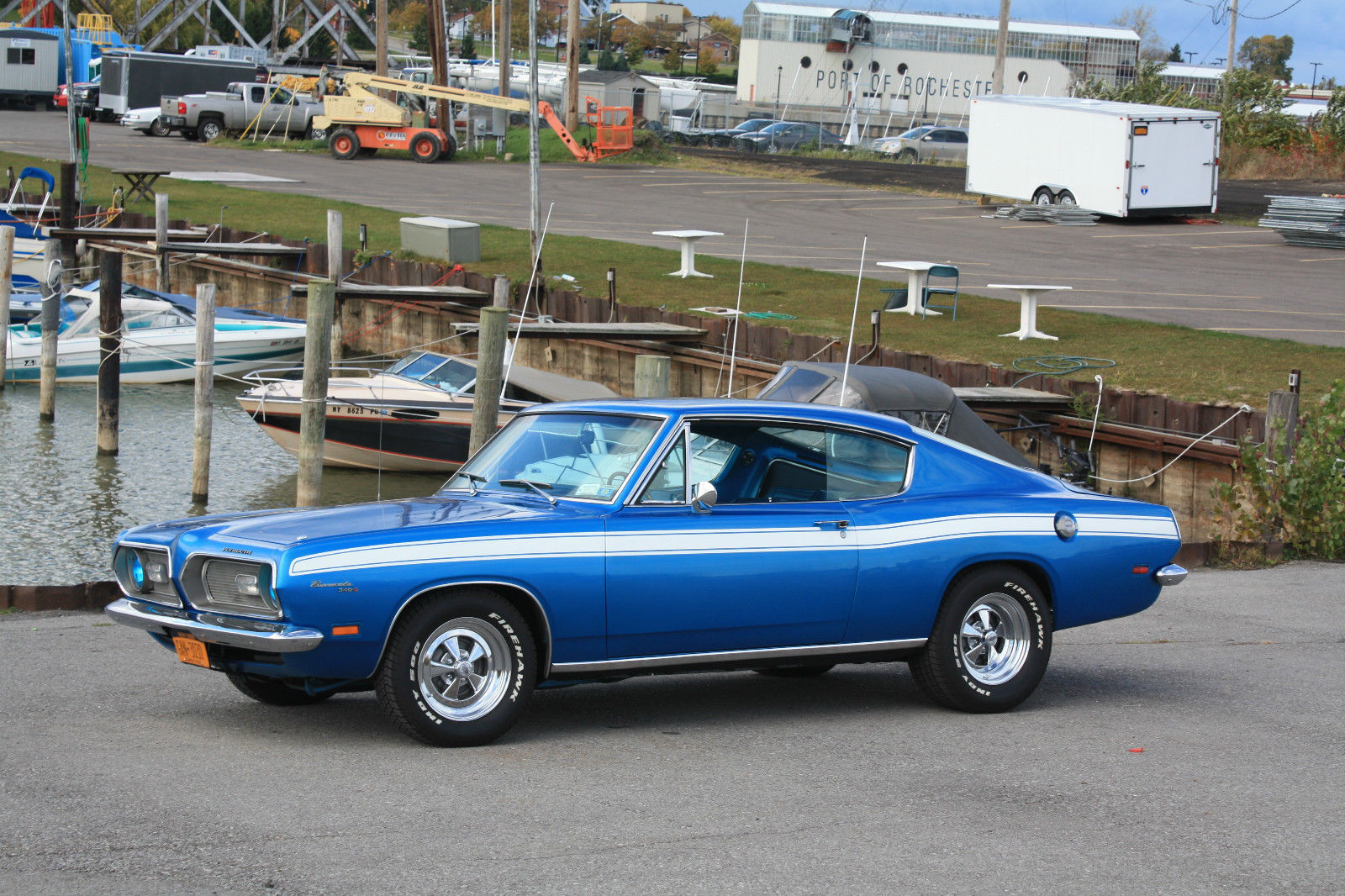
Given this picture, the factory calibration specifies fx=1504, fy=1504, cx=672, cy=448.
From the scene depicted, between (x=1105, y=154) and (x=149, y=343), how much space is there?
22978 mm

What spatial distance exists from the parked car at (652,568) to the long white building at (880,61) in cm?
8044

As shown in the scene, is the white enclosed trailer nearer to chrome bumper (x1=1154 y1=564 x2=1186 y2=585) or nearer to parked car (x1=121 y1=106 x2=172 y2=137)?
chrome bumper (x1=1154 y1=564 x2=1186 y2=585)

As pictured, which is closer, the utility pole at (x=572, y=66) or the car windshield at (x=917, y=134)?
the utility pole at (x=572, y=66)

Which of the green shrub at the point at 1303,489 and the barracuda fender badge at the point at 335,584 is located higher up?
the barracuda fender badge at the point at 335,584

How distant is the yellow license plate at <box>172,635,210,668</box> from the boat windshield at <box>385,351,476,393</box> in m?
14.5

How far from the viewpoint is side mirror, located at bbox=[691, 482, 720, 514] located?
21.9 ft

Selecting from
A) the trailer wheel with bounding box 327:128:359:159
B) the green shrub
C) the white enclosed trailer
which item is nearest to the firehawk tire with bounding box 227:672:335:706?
the green shrub

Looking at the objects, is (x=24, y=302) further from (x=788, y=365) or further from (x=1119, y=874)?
(x=1119, y=874)

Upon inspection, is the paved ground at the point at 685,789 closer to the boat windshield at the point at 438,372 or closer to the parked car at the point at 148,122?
the boat windshield at the point at 438,372

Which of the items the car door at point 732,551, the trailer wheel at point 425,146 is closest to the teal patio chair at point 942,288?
the car door at point 732,551

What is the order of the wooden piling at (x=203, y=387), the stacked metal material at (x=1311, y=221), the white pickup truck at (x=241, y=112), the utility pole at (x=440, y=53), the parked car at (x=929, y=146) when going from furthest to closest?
the parked car at (x=929, y=146)
the white pickup truck at (x=241, y=112)
the utility pole at (x=440, y=53)
the stacked metal material at (x=1311, y=221)
the wooden piling at (x=203, y=387)

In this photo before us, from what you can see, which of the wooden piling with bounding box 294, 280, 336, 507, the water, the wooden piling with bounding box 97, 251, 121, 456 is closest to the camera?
the wooden piling with bounding box 294, 280, 336, 507

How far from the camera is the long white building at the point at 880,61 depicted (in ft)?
282

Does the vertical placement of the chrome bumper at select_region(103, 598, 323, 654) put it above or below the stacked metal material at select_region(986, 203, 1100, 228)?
below
